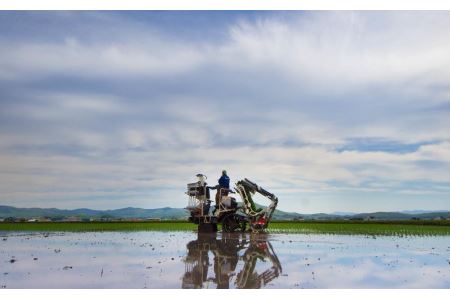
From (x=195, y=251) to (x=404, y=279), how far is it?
1126 centimetres

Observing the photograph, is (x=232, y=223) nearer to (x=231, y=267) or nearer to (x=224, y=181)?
(x=224, y=181)

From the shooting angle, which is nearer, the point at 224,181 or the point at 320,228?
the point at 224,181

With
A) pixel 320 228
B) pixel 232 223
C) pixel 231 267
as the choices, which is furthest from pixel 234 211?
pixel 231 267

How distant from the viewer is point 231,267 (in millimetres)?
17891

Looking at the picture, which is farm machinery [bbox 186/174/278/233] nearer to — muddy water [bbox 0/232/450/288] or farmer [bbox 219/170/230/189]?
farmer [bbox 219/170/230/189]

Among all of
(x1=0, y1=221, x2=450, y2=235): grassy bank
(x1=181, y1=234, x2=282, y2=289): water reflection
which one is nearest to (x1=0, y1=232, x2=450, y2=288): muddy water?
(x1=181, y1=234, x2=282, y2=289): water reflection

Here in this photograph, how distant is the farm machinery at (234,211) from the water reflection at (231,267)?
1243 centimetres

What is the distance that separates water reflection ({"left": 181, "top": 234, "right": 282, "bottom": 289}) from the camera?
48.6 ft

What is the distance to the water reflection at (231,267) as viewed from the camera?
48.6 feet

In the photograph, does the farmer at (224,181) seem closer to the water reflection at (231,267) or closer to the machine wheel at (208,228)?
the machine wheel at (208,228)

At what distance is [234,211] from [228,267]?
21.0 m

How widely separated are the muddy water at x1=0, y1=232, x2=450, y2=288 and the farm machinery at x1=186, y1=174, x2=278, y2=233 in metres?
12.0

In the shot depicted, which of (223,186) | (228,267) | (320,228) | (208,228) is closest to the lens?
(228,267)
